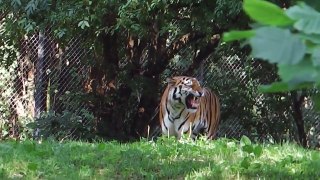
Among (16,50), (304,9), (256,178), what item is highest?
(16,50)

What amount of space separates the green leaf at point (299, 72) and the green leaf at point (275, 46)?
1cm

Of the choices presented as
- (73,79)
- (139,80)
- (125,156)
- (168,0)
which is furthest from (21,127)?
(125,156)

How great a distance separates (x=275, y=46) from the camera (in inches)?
34.4

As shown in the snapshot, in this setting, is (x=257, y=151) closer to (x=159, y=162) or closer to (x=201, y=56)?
(x=159, y=162)

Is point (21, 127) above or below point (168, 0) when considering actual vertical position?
below

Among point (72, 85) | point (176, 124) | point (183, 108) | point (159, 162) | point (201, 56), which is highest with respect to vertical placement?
point (201, 56)

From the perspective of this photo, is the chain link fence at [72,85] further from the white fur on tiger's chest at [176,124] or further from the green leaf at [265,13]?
the green leaf at [265,13]

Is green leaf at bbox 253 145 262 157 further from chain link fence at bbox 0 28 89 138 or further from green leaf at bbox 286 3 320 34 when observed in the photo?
chain link fence at bbox 0 28 89 138

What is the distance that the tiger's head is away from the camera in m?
8.19

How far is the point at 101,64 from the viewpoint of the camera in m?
10.4

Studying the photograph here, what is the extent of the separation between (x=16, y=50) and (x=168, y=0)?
328 cm

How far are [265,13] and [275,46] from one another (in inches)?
2.7

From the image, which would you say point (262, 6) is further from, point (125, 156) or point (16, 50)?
point (16, 50)

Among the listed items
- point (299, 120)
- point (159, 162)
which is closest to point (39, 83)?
point (299, 120)
